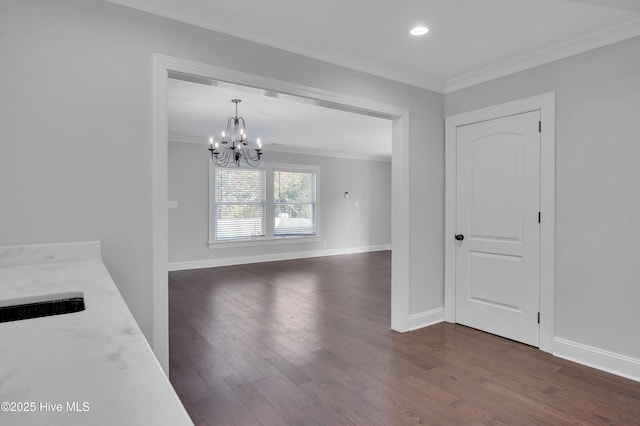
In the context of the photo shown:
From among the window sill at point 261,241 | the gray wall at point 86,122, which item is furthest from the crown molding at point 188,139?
the gray wall at point 86,122

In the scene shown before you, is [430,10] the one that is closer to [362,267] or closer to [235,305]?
[235,305]

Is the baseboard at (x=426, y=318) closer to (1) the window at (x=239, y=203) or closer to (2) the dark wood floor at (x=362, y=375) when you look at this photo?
(2) the dark wood floor at (x=362, y=375)

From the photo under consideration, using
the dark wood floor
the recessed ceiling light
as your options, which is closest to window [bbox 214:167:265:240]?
the dark wood floor

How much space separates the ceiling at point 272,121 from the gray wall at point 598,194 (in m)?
2.21

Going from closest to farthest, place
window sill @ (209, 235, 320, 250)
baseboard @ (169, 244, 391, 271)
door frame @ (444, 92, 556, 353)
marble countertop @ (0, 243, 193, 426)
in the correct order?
marble countertop @ (0, 243, 193, 426) → door frame @ (444, 92, 556, 353) → baseboard @ (169, 244, 391, 271) → window sill @ (209, 235, 320, 250)

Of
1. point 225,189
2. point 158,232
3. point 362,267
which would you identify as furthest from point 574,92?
point 225,189

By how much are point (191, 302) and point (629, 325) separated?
14.4 feet

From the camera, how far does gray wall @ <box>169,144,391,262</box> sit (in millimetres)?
6930

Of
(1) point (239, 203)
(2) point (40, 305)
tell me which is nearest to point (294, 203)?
(1) point (239, 203)

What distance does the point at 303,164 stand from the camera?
854cm

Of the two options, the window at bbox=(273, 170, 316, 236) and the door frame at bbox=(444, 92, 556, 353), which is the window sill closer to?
the window at bbox=(273, 170, 316, 236)

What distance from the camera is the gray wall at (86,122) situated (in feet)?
6.27

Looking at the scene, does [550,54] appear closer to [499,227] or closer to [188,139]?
[499,227]

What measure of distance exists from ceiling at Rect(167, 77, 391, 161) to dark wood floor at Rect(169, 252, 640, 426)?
212 centimetres
